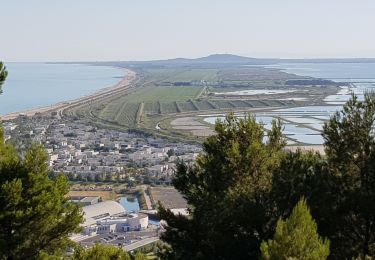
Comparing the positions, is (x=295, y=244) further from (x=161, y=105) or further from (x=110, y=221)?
(x=161, y=105)

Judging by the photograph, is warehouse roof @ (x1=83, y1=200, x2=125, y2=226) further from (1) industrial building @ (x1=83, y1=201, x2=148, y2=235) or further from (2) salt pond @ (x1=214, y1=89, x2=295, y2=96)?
(2) salt pond @ (x1=214, y1=89, x2=295, y2=96)

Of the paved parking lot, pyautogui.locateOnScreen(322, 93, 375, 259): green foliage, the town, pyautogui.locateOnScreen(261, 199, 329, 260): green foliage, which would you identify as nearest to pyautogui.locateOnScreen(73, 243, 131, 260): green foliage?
pyautogui.locateOnScreen(322, 93, 375, 259): green foliage

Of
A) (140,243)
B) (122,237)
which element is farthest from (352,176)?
(122,237)

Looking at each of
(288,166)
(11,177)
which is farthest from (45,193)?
(288,166)

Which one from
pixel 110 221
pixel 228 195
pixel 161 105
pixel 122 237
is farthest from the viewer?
pixel 161 105

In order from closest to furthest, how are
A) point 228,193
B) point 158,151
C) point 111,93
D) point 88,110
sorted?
point 228,193
point 158,151
point 88,110
point 111,93

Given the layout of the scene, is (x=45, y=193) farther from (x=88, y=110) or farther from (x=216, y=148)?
(x=88, y=110)

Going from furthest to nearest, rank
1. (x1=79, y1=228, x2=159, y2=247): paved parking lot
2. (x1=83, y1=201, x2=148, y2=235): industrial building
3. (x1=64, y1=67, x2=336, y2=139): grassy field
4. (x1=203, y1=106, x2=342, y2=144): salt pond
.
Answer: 1. (x1=64, y1=67, x2=336, y2=139): grassy field
2. (x1=203, y1=106, x2=342, y2=144): salt pond
3. (x1=83, y1=201, x2=148, y2=235): industrial building
4. (x1=79, y1=228, x2=159, y2=247): paved parking lot
